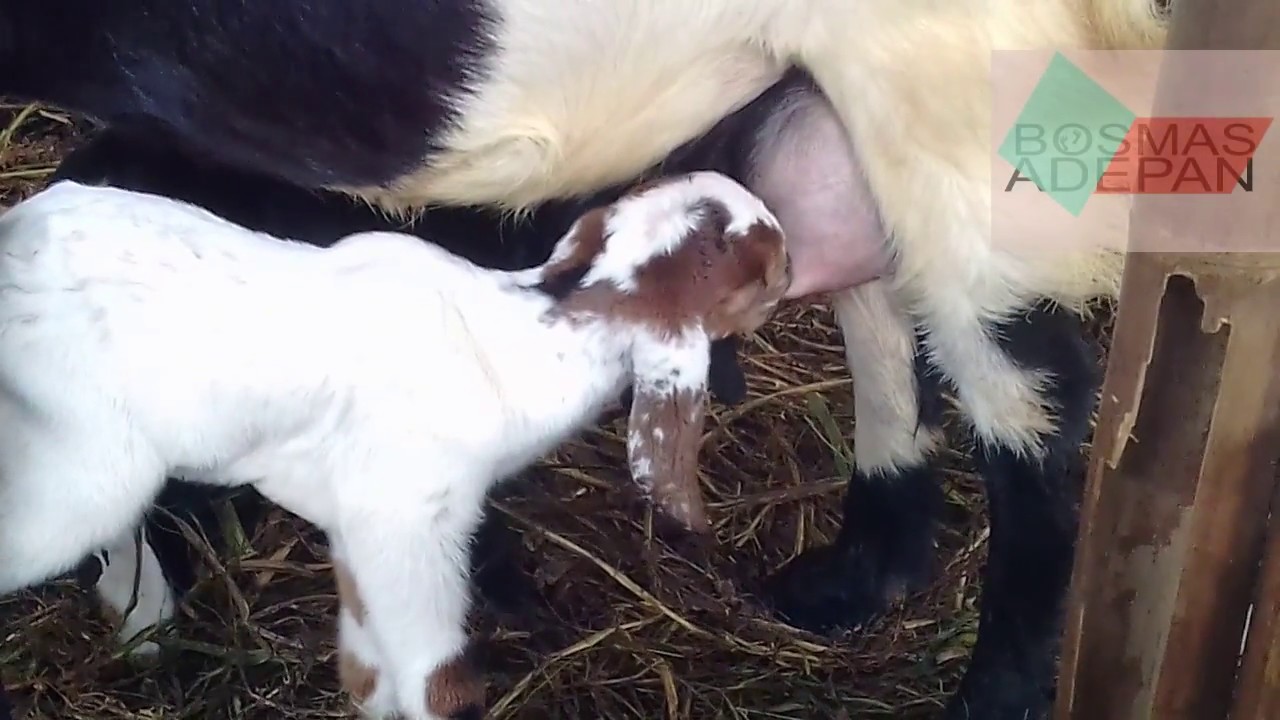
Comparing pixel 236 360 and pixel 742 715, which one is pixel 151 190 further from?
pixel 742 715

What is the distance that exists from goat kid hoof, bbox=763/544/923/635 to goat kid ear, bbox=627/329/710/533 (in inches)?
20.7

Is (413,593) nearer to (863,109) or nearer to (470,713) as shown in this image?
(470,713)

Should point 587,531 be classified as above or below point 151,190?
below

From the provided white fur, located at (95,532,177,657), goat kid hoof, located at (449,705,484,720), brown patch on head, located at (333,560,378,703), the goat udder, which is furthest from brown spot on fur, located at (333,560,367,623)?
the goat udder

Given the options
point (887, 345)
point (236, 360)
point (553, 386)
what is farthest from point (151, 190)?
point (887, 345)

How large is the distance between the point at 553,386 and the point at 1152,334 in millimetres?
507

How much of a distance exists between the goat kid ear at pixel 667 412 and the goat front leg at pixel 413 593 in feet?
0.50

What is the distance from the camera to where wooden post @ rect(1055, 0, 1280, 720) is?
28.6 inches

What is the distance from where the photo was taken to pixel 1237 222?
72cm

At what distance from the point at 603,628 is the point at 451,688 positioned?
1.46ft

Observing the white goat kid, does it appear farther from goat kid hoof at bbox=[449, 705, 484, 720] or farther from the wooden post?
the wooden post

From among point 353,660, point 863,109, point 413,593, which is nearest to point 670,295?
point 863,109

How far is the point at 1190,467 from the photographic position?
0.81 m

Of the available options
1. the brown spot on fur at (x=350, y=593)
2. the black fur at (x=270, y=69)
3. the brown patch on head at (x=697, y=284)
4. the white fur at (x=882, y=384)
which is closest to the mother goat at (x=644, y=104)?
the black fur at (x=270, y=69)
